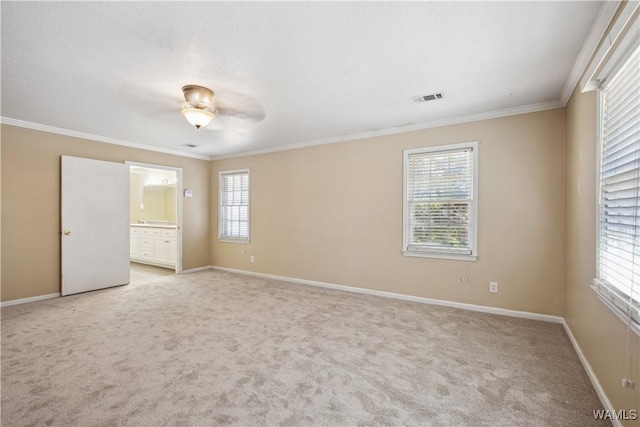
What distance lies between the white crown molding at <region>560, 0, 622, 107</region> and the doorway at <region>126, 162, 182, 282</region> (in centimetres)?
605

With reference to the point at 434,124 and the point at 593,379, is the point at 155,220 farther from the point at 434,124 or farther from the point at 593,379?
the point at 593,379

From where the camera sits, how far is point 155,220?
805 centimetres

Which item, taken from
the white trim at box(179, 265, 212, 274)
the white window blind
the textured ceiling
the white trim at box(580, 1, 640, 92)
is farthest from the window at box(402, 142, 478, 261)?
the white trim at box(179, 265, 212, 274)

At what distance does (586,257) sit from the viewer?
94.0 inches

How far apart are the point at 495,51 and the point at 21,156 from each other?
5728mm

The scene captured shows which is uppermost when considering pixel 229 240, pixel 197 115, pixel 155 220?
pixel 197 115

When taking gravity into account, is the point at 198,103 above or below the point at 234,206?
above

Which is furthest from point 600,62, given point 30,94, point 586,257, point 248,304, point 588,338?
point 30,94

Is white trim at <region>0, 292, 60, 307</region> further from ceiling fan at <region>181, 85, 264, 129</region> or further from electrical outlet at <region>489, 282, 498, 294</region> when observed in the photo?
electrical outlet at <region>489, 282, 498, 294</region>

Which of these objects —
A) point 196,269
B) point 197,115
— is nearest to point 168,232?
point 196,269

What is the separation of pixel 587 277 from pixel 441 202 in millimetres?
1739

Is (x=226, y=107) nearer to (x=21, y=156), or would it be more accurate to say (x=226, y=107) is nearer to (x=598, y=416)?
(x=21, y=156)

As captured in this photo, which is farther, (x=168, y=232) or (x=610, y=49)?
(x=168, y=232)

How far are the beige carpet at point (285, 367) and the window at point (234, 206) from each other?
7.95ft
